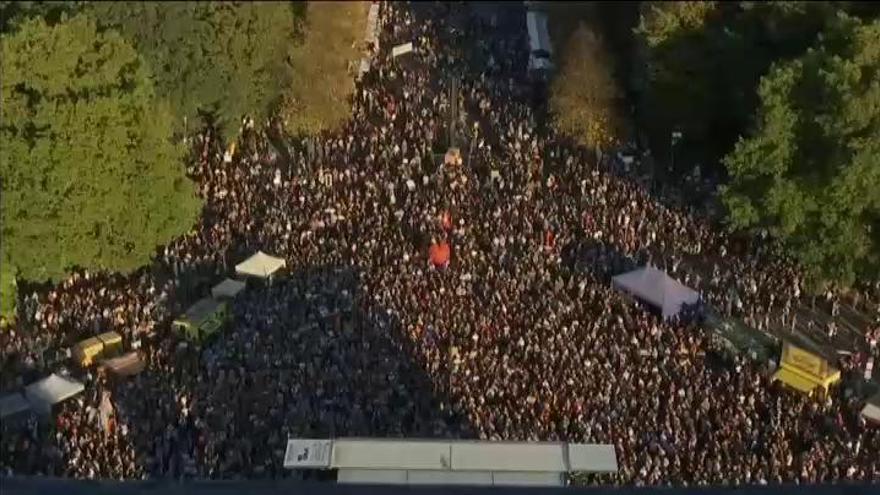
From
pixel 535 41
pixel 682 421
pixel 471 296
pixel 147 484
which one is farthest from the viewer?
pixel 535 41

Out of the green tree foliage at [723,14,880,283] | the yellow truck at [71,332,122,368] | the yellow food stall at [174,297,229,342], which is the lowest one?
the yellow truck at [71,332,122,368]

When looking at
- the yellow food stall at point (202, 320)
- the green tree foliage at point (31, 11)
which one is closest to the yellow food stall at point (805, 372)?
the yellow food stall at point (202, 320)

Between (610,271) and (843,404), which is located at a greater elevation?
(610,271)

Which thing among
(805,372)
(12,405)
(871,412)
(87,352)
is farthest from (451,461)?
(12,405)

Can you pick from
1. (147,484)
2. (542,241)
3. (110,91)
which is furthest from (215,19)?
(147,484)

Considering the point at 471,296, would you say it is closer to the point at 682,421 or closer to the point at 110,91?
the point at 682,421

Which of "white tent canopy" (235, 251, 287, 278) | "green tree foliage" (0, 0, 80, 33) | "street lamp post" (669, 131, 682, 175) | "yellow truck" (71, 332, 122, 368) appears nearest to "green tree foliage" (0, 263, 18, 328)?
"yellow truck" (71, 332, 122, 368)

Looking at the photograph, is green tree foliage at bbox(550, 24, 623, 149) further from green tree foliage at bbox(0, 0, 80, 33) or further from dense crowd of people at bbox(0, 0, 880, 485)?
green tree foliage at bbox(0, 0, 80, 33)
